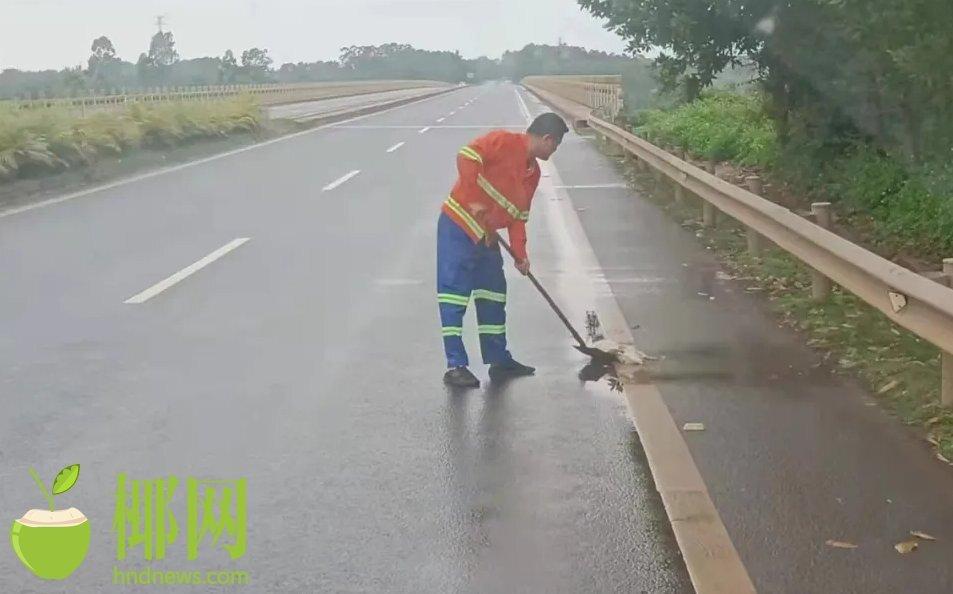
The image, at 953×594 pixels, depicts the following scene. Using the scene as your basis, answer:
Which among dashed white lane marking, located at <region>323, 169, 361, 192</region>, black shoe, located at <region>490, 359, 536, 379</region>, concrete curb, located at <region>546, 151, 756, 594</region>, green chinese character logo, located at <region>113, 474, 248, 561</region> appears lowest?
dashed white lane marking, located at <region>323, 169, 361, 192</region>

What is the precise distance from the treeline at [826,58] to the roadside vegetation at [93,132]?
27.2 feet

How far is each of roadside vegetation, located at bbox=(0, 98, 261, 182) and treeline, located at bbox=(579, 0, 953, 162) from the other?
8.28 meters

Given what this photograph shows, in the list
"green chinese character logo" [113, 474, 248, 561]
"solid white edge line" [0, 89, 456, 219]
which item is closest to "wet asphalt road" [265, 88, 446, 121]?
"solid white edge line" [0, 89, 456, 219]

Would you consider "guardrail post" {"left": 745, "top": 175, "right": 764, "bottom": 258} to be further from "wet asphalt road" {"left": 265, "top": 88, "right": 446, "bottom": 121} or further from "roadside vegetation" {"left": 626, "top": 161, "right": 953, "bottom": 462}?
"wet asphalt road" {"left": 265, "top": 88, "right": 446, "bottom": 121}

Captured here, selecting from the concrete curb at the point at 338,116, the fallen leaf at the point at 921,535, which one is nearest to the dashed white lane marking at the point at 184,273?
the fallen leaf at the point at 921,535

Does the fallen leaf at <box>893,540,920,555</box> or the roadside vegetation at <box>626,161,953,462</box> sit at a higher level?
the fallen leaf at <box>893,540,920,555</box>

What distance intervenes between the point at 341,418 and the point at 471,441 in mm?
757

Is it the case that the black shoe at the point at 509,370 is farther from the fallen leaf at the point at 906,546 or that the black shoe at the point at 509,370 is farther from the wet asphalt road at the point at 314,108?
the wet asphalt road at the point at 314,108

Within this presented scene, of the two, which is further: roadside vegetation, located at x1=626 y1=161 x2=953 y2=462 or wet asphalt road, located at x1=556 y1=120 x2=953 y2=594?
roadside vegetation, located at x1=626 y1=161 x2=953 y2=462

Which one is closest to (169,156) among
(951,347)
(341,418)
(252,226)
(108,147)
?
(108,147)

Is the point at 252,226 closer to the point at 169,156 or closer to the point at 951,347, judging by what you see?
the point at 951,347

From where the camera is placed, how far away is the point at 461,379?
21.4ft

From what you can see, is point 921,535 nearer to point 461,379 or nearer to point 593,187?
point 461,379

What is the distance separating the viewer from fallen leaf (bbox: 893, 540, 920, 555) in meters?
4.19
